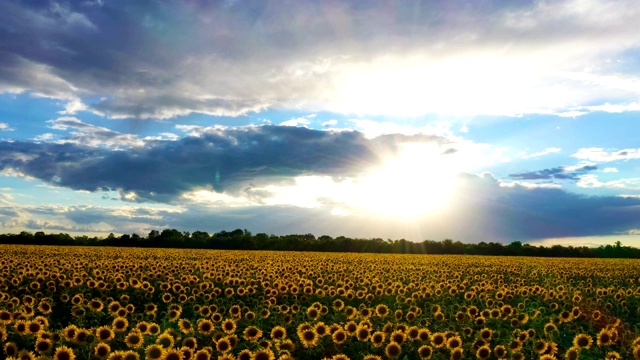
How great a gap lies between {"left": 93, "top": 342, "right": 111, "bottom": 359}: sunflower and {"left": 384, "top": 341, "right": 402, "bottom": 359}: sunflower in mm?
5355

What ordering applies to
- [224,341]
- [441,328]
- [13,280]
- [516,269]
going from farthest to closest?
[516,269]
[13,280]
[441,328]
[224,341]

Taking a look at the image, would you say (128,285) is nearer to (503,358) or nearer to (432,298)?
(432,298)

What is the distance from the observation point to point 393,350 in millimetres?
11102

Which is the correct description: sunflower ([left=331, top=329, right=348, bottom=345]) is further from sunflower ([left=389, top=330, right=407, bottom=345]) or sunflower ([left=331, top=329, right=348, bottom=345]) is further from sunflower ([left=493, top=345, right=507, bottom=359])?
sunflower ([left=493, top=345, right=507, bottom=359])

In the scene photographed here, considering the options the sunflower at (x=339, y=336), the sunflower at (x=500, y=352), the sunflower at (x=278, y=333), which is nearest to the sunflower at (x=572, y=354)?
the sunflower at (x=500, y=352)

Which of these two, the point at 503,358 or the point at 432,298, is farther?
the point at 432,298

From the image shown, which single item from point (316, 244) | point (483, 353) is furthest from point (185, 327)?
point (316, 244)

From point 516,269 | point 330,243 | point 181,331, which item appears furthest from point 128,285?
point 330,243

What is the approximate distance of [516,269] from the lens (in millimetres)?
36688

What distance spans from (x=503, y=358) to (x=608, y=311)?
1025 centimetres

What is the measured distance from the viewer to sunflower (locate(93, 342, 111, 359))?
10.5m

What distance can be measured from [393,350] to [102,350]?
18.3 ft

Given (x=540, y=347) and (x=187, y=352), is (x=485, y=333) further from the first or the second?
(x=187, y=352)

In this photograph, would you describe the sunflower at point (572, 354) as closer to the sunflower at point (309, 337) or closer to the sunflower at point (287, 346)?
the sunflower at point (309, 337)
